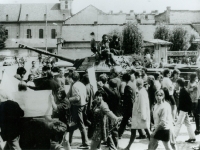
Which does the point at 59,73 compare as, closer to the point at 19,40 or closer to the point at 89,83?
the point at 89,83

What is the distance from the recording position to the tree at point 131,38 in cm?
1685

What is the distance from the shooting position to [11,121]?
6.46m

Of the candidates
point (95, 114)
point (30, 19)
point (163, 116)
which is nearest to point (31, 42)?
point (30, 19)

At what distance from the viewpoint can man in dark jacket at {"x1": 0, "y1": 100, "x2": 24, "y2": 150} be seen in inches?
253

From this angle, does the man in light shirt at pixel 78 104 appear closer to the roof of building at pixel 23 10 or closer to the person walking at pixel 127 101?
the person walking at pixel 127 101

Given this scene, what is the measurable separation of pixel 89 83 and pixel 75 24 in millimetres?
10126

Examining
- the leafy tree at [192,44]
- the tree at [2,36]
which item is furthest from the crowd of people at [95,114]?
the leafy tree at [192,44]

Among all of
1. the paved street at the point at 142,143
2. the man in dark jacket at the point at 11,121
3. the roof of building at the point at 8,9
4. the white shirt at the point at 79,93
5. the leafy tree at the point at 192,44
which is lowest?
the paved street at the point at 142,143

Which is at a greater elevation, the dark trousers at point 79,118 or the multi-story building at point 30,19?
the multi-story building at point 30,19

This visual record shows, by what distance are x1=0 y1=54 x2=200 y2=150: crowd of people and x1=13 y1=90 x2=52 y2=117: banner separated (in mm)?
128

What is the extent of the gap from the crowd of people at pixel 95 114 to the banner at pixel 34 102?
13cm

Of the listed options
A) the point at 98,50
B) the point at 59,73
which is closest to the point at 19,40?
the point at 98,50

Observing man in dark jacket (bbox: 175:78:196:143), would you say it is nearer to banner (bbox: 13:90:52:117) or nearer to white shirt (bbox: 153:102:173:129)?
white shirt (bbox: 153:102:173:129)

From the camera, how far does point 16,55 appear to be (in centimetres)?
1266
